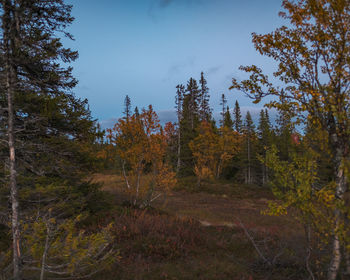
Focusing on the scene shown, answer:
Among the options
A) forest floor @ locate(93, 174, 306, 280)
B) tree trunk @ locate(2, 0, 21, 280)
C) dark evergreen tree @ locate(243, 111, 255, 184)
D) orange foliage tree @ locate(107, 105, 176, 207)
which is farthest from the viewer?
dark evergreen tree @ locate(243, 111, 255, 184)

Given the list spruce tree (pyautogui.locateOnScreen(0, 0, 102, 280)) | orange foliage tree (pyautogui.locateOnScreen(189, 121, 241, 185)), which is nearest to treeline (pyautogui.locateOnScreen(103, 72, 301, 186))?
orange foliage tree (pyautogui.locateOnScreen(189, 121, 241, 185))

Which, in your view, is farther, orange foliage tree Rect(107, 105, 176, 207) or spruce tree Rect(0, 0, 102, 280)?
orange foliage tree Rect(107, 105, 176, 207)

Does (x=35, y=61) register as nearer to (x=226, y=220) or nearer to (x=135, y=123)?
(x=135, y=123)

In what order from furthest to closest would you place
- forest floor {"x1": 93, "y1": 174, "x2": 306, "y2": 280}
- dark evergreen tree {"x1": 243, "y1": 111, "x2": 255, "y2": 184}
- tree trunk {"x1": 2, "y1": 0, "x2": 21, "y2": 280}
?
dark evergreen tree {"x1": 243, "y1": 111, "x2": 255, "y2": 184}, forest floor {"x1": 93, "y1": 174, "x2": 306, "y2": 280}, tree trunk {"x1": 2, "y1": 0, "x2": 21, "y2": 280}

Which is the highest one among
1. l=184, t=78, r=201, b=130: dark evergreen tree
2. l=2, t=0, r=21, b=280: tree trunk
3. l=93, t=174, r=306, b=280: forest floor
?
l=184, t=78, r=201, b=130: dark evergreen tree

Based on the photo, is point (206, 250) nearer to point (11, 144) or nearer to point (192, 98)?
point (11, 144)

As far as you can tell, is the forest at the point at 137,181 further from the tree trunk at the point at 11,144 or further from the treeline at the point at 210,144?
the treeline at the point at 210,144

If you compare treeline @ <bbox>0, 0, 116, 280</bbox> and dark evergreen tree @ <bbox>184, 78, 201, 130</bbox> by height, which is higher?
dark evergreen tree @ <bbox>184, 78, 201, 130</bbox>

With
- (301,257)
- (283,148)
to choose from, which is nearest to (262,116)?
(283,148)

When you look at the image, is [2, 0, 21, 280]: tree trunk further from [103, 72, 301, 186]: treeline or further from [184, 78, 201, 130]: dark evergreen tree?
[184, 78, 201, 130]: dark evergreen tree

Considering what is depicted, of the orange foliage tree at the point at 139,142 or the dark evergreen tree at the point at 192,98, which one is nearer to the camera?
the orange foliage tree at the point at 139,142

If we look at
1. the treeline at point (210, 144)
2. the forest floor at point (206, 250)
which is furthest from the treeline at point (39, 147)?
the treeline at point (210, 144)

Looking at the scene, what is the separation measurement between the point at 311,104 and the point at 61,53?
7344 mm

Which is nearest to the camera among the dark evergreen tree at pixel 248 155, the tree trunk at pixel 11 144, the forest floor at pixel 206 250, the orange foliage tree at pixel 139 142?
the tree trunk at pixel 11 144
